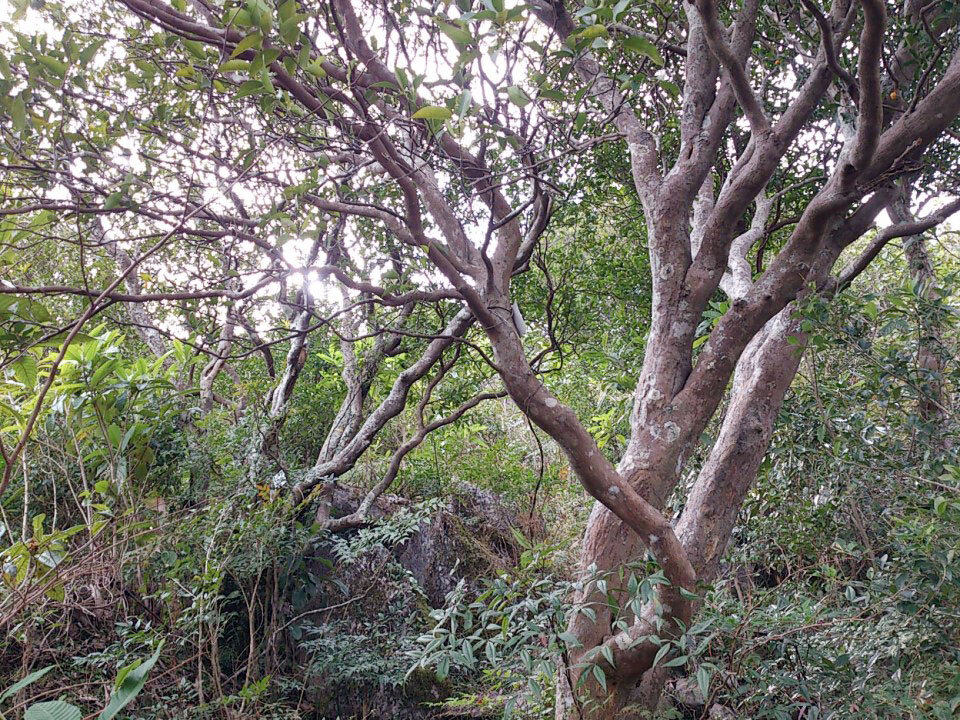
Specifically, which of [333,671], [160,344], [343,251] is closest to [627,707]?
[333,671]

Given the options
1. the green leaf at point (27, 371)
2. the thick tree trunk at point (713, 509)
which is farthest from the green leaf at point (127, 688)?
the thick tree trunk at point (713, 509)

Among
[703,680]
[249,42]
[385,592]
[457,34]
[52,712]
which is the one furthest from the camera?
[385,592]

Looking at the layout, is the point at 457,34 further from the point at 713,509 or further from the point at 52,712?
the point at 713,509

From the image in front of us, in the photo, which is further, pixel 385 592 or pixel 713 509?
pixel 385 592

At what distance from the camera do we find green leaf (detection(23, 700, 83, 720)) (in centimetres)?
91

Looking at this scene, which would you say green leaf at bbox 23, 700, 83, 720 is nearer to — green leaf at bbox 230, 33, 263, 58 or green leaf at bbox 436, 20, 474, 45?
green leaf at bbox 230, 33, 263, 58

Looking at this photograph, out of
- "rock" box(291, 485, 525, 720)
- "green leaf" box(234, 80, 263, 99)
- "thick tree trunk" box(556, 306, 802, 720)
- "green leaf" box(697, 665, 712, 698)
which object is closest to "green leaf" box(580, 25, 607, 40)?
"green leaf" box(234, 80, 263, 99)

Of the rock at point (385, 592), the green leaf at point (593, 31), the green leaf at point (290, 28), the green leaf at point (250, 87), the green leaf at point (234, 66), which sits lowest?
the rock at point (385, 592)

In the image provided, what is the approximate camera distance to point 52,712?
0.93m

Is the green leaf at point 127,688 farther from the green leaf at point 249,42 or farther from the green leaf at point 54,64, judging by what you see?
the green leaf at point 54,64

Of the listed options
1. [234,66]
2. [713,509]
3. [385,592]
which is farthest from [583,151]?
[385,592]

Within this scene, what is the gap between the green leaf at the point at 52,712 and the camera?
2.98 ft

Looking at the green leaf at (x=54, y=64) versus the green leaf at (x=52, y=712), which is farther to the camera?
the green leaf at (x=54, y=64)

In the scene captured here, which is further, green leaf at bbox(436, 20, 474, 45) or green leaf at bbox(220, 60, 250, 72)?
green leaf at bbox(436, 20, 474, 45)
